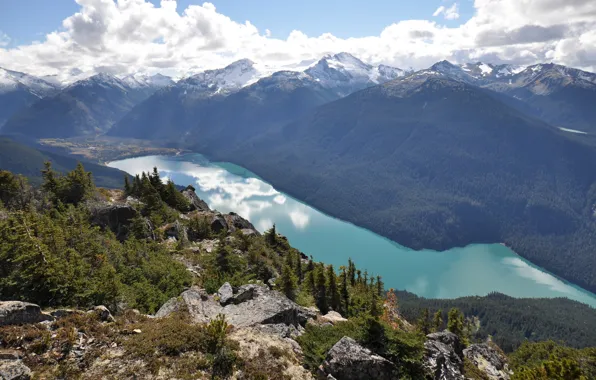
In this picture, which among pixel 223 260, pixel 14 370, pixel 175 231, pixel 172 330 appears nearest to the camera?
pixel 14 370

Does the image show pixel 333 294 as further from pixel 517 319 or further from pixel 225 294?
pixel 517 319

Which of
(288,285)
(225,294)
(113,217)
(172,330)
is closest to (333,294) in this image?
(288,285)

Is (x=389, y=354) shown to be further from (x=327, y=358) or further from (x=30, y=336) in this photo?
(x=30, y=336)

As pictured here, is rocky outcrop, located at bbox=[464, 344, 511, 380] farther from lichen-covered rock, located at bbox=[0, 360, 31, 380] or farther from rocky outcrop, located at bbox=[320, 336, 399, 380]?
lichen-covered rock, located at bbox=[0, 360, 31, 380]

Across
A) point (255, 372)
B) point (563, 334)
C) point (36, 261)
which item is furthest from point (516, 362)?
point (563, 334)

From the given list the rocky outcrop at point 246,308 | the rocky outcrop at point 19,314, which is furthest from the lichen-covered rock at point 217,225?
the rocky outcrop at point 19,314

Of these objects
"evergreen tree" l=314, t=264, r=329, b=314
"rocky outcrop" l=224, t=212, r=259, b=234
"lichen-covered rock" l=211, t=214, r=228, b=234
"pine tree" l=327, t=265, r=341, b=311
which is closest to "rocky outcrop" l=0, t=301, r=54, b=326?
"evergreen tree" l=314, t=264, r=329, b=314
